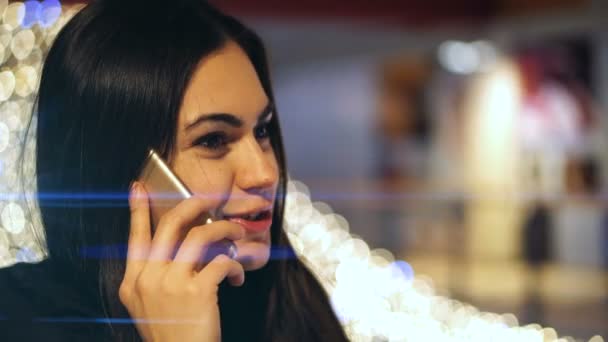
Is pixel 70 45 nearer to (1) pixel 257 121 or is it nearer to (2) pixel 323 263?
(1) pixel 257 121

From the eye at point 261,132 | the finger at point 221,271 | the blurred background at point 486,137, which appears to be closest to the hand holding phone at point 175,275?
the finger at point 221,271

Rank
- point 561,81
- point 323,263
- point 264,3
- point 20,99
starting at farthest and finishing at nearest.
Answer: point 561,81 < point 264,3 < point 323,263 < point 20,99

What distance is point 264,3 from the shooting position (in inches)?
178

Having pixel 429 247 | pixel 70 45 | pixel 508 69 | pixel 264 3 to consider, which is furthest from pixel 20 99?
pixel 508 69

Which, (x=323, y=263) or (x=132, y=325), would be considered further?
(x=323, y=263)

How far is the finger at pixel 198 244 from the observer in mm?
732

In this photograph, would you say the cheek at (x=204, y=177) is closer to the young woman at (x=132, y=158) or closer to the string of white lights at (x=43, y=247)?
the young woman at (x=132, y=158)

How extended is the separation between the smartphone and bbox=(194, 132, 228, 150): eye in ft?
0.14

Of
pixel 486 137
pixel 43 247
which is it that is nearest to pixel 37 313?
pixel 43 247

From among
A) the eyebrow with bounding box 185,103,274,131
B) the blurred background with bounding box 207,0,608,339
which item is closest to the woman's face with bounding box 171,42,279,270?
the eyebrow with bounding box 185,103,274,131

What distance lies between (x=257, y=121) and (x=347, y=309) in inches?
23.6

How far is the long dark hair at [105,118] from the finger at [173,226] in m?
0.07

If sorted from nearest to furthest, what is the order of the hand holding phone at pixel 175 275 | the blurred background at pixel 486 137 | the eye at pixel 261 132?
the hand holding phone at pixel 175 275
the eye at pixel 261 132
the blurred background at pixel 486 137

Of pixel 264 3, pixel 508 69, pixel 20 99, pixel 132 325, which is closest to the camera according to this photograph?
pixel 132 325
